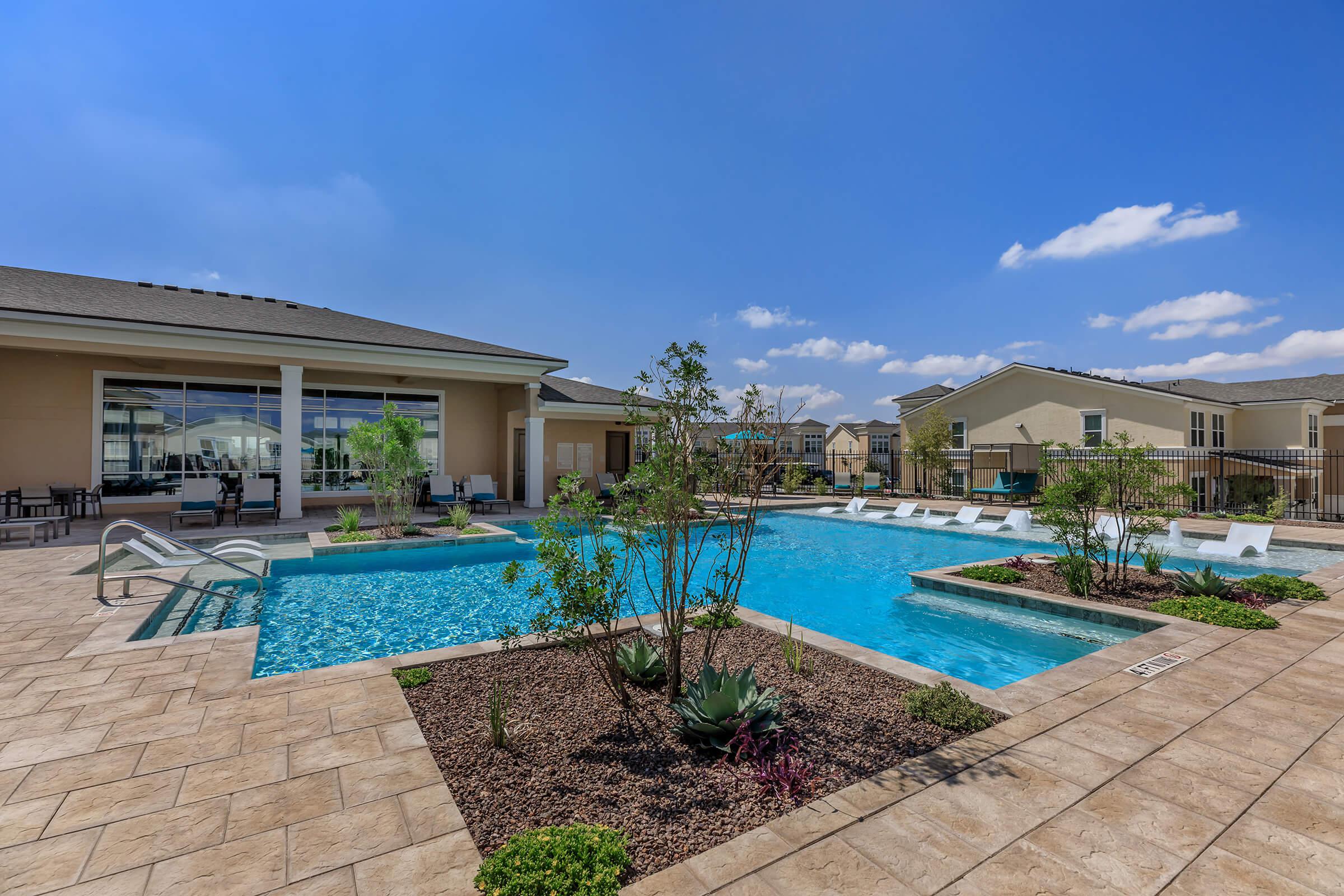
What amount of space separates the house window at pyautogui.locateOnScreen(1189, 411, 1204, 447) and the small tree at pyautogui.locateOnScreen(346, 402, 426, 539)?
23.7 metres

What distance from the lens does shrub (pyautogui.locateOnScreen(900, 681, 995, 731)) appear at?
334cm

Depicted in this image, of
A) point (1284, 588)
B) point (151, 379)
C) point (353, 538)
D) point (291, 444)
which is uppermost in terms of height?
point (151, 379)

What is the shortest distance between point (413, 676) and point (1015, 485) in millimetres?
17838

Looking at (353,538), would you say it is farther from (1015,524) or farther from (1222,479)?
(1222,479)

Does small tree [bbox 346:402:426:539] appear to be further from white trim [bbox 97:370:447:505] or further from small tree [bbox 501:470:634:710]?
small tree [bbox 501:470:634:710]

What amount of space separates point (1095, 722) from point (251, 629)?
22.0 ft

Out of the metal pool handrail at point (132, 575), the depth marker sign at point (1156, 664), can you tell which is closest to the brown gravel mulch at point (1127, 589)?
the depth marker sign at point (1156, 664)

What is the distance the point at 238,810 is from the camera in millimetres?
2500

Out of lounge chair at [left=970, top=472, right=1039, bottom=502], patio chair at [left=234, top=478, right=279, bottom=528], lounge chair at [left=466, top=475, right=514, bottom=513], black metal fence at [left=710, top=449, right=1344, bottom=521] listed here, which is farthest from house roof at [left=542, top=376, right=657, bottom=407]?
lounge chair at [left=970, top=472, right=1039, bottom=502]

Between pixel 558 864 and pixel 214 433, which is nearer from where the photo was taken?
pixel 558 864

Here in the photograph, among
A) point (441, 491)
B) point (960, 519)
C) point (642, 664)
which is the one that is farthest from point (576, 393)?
point (642, 664)

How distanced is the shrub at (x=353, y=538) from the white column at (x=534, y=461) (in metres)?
5.55

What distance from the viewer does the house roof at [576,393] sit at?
17094mm

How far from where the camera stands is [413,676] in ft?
13.3
